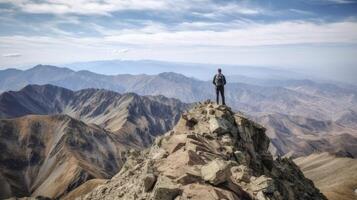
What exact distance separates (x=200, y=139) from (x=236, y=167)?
6.46 m

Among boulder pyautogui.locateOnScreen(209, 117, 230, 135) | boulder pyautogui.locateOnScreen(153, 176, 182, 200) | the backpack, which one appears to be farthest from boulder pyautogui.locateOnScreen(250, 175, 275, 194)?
the backpack

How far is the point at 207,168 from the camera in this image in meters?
27.4

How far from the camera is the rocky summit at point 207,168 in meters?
25.7

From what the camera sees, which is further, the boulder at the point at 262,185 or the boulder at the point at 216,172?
the boulder at the point at 262,185

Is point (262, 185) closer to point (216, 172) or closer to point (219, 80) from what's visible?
point (216, 172)

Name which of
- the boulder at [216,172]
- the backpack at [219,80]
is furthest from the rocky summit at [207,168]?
the backpack at [219,80]

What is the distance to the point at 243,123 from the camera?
49.2 meters

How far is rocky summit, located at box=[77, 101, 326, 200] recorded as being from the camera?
2566cm

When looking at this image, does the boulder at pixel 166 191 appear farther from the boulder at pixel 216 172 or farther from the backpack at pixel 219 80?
the backpack at pixel 219 80

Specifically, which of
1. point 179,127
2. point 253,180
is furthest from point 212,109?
point 253,180

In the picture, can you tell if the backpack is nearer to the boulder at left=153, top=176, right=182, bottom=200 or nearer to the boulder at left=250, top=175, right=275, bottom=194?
the boulder at left=250, top=175, right=275, bottom=194

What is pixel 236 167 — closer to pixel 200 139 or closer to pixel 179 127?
pixel 200 139

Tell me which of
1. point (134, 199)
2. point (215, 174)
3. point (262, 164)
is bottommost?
point (262, 164)

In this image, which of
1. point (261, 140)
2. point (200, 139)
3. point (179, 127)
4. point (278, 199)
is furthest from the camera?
point (261, 140)
